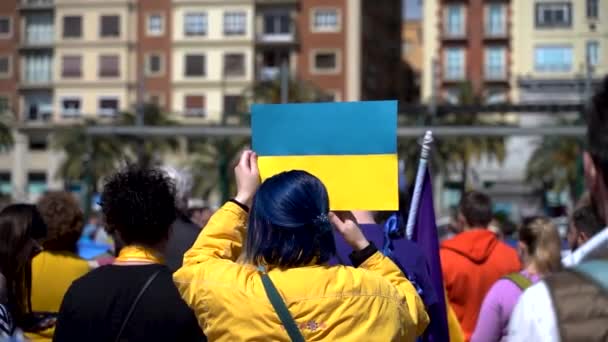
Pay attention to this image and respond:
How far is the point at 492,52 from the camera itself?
56906 mm

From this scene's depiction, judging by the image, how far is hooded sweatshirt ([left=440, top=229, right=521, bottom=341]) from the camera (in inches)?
258

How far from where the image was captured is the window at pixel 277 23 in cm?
6744

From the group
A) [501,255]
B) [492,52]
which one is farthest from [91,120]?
[501,255]

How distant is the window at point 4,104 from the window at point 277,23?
57.6 ft

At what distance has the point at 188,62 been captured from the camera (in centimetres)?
6825

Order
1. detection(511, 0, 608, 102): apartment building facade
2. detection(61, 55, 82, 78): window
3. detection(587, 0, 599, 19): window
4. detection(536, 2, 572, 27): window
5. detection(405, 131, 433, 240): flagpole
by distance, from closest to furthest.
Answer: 1. detection(405, 131, 433, 240): flagpole
2. detection(587, 0, 599, 19): window
3. detection(511, 0, 608, 102): apartment building facade
4. detection(536, 2, 572, 27): window
5. detection(61, 55, 82, 78): window

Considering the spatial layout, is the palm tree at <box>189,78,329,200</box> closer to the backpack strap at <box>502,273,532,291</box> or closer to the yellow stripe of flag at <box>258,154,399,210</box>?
the backpack strap at <box>502,273,532,291</box>

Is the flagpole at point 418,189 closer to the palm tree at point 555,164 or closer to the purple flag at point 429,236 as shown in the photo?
the purple flag at point 429,236

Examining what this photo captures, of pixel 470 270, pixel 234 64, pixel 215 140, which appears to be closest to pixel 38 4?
pixel 215 140

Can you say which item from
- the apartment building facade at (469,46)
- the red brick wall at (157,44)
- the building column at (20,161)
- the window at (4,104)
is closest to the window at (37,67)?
the window at (4,104)

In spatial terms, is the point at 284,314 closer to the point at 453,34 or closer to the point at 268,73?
the point at 453,34

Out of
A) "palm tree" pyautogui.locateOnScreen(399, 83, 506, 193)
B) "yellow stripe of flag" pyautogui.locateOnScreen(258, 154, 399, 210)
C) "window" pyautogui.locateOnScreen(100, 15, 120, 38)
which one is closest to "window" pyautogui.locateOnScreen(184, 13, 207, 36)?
"window" pyautogui.locateOnScreen(100, 15, 120, 38)

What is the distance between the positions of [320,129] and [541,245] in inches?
88.9

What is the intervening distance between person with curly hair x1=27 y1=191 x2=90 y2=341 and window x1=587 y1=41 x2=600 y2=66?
2297cm
